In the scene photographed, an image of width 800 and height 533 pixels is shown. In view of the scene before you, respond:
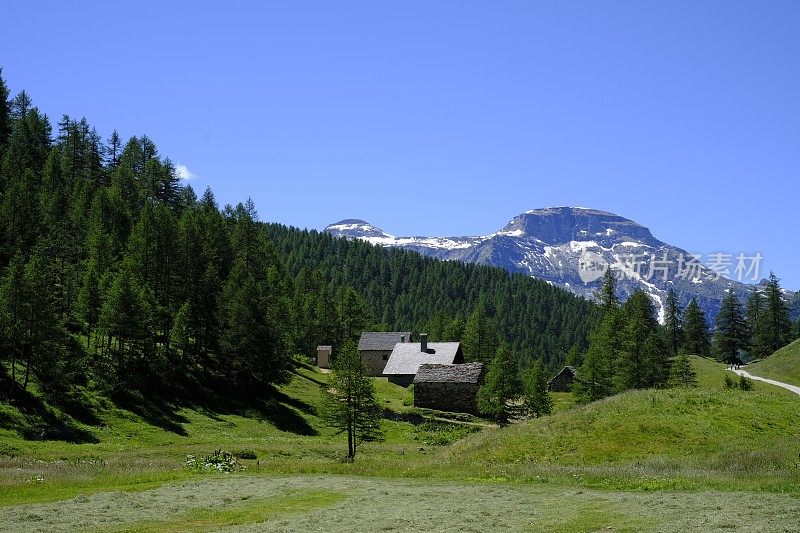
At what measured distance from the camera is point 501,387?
82688 mm

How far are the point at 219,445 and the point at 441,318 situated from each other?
10025cm

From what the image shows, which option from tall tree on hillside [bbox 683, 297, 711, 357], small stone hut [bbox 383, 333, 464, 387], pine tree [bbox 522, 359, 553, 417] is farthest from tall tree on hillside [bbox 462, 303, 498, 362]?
tall tree on hillside [bbox 683, 297, 711, 357]

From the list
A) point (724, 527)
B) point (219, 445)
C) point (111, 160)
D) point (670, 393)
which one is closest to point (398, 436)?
point (219, 445)

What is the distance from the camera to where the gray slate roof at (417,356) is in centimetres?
11220

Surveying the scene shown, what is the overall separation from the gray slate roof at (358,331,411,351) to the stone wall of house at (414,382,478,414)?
33.7 meters

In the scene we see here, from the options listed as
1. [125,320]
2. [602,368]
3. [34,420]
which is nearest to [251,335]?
[125,320]

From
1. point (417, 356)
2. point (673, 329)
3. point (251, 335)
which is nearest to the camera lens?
point (251, 335)

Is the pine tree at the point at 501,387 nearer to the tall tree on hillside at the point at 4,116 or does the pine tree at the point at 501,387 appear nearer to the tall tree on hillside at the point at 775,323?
the tall tree on hillside at the point at 775,323

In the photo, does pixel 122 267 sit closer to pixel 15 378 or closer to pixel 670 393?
pixel 15 378

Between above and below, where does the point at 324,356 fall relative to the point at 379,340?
below

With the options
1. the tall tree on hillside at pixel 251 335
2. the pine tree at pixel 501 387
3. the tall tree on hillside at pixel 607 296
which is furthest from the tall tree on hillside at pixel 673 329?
the tall tree on hillside at pixel 251 335

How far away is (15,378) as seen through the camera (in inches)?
2429

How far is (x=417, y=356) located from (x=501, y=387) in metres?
34.0

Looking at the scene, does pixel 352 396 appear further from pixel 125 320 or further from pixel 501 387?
pixel 501 387
